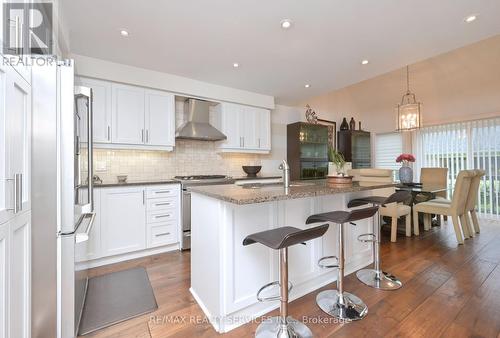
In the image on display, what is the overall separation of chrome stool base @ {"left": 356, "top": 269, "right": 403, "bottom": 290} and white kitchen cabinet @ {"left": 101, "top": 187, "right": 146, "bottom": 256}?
2556 millimetres

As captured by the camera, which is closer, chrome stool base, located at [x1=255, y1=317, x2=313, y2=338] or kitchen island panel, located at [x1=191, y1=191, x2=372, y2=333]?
chrome stool base, located at [x1=255, y1=317, x2=313, y2=338]

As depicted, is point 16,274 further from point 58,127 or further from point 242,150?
point 242,150

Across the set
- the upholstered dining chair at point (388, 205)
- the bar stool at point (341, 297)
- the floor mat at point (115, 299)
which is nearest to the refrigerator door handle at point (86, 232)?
the floor mat at point (115, 299)

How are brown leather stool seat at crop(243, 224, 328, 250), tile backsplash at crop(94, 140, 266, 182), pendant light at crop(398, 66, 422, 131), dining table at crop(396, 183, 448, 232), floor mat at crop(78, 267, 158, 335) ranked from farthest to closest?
1. pendant light at crop(398, 66, 422, 131)
2. dining table at crop(396, 183, 448, 232)
3. tile backsplash at crop(94, 140, 266, 182)
4. floor mat at crop(78, 267, 158, 335)
5. brown leather stool seat at crop(243, 224, 328, 250)

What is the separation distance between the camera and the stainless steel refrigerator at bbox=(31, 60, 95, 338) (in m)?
1.25

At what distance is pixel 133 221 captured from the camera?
2.75m

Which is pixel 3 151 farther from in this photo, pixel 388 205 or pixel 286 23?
pixel 388 205

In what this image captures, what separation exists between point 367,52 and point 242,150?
7.83 ft

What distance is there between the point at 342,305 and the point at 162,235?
2.26 metres

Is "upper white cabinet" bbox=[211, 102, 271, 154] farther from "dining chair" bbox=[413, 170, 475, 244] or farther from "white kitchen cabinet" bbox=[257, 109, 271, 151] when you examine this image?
"dining chair" bbox=[413, 170, 475, 244]

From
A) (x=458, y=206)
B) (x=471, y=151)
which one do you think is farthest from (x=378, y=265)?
(x=471, y=151)

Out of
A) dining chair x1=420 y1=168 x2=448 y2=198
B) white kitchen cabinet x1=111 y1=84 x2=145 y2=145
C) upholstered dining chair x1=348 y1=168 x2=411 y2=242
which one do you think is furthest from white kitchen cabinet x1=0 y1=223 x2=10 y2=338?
dining chair x1=420 y1=168 x2=448 y2=198

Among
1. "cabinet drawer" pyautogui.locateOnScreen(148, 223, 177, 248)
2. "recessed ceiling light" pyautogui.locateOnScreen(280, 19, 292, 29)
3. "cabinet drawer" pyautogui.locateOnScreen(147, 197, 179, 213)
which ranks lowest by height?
"cabinet drawer" pyautogui.locateOnScreen(148, 223, 177, 248)

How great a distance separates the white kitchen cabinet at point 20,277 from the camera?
997mm
